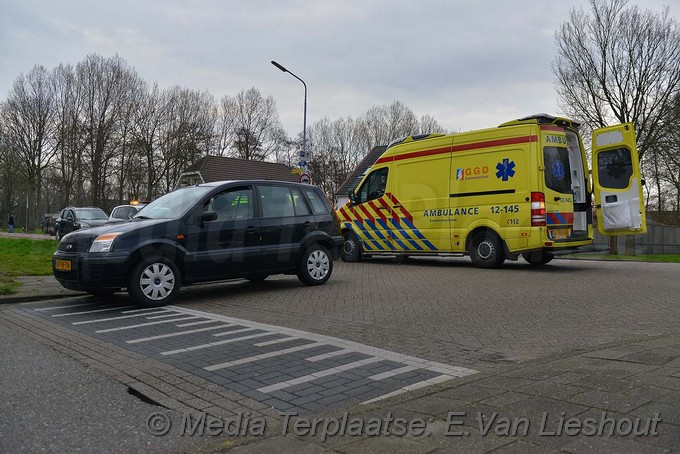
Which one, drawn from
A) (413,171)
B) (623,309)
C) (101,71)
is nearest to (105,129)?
(101,71)

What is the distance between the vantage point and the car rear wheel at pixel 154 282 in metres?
7.49

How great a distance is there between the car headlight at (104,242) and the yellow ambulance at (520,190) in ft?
26.2

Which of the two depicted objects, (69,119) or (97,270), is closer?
(97,270)

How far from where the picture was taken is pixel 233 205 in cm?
873

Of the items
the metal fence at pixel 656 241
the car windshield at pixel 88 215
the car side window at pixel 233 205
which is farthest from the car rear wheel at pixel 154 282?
the metal fence at pixel 656 241

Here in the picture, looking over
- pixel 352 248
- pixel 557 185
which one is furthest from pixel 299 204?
pixel 352 248

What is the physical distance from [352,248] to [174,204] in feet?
25.7

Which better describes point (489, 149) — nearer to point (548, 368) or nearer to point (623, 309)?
point (623, 309)

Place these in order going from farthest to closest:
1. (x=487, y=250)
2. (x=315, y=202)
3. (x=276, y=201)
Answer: (x=487, y=250), (x=315, y=202), (x=276, y=201)

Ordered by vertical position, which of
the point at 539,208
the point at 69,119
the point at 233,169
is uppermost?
the point at 69,119

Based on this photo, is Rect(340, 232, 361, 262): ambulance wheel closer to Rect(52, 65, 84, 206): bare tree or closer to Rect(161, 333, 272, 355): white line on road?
Rect(161, 333, 272, 355): white line on road

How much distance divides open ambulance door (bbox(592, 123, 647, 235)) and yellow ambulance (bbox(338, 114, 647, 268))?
0.06 feet

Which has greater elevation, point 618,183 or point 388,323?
point 618,183

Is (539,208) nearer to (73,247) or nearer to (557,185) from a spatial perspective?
(557,185)
